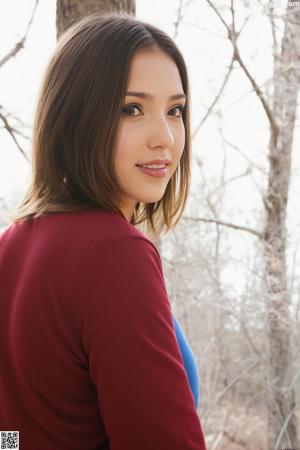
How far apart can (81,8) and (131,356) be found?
1335 mm

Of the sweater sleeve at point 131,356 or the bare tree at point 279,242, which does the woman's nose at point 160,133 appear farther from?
the bare tree at point 279,242

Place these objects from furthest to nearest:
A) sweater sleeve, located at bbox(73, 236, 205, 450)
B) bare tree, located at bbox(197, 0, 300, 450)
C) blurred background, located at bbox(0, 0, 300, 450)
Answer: bare tree, located at bbox(197, 0, 300, 450), blurred background, located at bbox(0, 0, 300, 450), sweater sleeve, located at bbox(73, 236, 205, 450)

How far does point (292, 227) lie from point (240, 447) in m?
2.47

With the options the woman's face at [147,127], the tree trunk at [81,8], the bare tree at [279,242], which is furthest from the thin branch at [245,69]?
the woman's face at [147,127]

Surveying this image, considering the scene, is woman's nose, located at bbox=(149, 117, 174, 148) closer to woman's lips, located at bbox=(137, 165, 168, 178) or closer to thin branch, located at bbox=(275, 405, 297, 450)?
woman's lips, located at bbox=(137, 165, 168, 178)

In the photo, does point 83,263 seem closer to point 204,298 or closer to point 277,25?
point 277,25

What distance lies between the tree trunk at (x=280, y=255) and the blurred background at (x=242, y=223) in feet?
0.04

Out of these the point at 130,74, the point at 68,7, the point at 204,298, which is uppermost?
the point at 68,7

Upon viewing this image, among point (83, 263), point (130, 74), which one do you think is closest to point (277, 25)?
point (130, 74)

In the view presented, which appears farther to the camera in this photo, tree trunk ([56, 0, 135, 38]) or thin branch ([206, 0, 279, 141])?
thin branch ([206, 0, 279, 141])

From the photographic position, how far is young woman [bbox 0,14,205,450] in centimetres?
97

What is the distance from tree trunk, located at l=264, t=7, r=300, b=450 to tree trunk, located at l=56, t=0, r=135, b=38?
12.2 ft

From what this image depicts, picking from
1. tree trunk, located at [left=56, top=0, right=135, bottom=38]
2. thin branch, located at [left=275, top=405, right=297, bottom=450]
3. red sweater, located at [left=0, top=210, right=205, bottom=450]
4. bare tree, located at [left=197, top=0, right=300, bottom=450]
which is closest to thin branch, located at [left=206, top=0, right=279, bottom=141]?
bare tree, located at [left=197, top=0, right=300, bottom=450]

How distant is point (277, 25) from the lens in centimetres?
512
